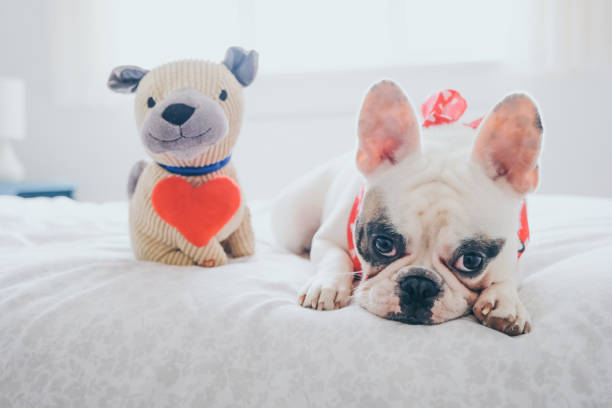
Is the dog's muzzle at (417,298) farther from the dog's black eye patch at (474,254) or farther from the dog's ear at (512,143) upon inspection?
the dog's ear at (512,143)

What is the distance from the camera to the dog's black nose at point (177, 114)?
3.74 ft

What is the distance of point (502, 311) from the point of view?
0.85m

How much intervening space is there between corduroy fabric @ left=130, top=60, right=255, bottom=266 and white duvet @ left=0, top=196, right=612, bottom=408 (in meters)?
0.19

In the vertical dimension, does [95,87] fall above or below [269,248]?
above

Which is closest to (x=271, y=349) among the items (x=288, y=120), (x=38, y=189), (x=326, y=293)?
(x=326, y=293)

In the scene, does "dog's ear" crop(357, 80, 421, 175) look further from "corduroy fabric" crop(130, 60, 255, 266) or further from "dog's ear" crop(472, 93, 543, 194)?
"corduroy fabric" crop(130, 60, 255, 266)

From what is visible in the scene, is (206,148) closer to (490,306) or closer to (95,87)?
(490,306)

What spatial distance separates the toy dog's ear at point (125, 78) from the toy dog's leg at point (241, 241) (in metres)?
0.44

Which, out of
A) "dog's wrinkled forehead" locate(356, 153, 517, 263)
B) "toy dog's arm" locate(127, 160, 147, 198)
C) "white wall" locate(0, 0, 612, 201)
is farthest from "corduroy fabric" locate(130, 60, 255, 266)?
"white wall" locate(0, 0, 612, 201)

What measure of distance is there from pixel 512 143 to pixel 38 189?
3148mm

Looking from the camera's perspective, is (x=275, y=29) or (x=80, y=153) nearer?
(x=275, y=29)

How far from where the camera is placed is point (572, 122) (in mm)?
3547

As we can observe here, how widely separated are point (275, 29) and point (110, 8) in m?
1.25

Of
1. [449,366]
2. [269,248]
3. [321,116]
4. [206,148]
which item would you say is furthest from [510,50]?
[449,366]
